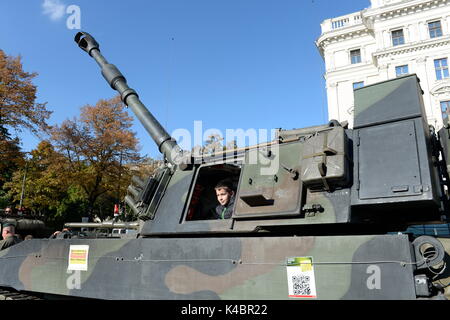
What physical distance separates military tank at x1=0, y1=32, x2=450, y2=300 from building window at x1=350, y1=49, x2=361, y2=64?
29.6m

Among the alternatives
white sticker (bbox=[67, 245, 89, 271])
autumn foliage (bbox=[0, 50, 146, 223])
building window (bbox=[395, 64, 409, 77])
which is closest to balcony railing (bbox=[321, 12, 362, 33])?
building window (bbox=[395, 64, 409, 77])

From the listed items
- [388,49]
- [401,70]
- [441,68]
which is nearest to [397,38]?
[388,49]

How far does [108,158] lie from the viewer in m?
19.9

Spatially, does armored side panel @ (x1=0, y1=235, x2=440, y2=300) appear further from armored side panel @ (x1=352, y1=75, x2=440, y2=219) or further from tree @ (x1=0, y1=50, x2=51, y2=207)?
tree @ (x1=0, y1=50, x2=51, y2=207)

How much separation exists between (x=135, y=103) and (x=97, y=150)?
44.5ft

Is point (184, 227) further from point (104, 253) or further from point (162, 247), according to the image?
point (104, 253)

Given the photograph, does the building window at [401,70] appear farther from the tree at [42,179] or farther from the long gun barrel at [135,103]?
A: the long gun barrel at [135,103]

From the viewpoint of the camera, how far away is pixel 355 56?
3164 cm

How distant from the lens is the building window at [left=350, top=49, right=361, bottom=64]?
3139 centimetres

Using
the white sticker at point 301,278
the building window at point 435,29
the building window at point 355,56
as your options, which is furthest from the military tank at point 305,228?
the building window at point 355,56

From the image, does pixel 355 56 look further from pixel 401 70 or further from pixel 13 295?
pixel 13 295

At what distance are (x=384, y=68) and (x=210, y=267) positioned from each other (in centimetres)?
2796

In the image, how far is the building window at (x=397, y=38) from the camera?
94.3 ft
